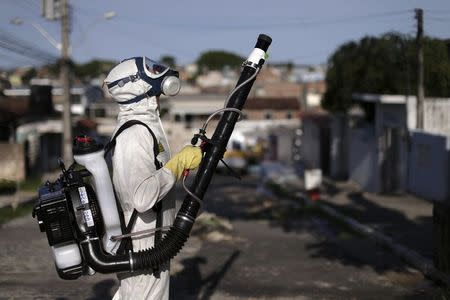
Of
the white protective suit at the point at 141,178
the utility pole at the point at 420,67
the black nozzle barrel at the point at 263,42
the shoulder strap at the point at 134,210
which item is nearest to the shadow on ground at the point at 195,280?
the white protective suit at the point at 141,178

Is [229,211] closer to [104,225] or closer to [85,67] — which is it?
[104,225]

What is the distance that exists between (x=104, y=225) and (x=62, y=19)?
2276 cm

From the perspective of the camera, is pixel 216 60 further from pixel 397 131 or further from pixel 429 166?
pixel 429 166

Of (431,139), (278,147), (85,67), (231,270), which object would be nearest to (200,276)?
(231,270)

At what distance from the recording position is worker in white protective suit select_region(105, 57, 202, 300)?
4027mm

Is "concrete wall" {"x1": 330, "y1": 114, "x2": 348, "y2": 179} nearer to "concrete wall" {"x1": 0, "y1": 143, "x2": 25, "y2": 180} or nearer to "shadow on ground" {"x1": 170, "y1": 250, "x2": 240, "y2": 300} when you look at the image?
"concrete wall" {"x1": 0, "y1": 143, "x2": 25, "y2": 180}

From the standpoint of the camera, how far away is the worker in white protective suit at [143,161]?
403 centimetres

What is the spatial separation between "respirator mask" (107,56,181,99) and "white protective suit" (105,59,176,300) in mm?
30

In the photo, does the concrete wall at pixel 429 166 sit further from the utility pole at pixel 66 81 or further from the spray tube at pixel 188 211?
the spray tube at pixel 188 211

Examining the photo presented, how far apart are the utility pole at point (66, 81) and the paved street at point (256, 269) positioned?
10860mm

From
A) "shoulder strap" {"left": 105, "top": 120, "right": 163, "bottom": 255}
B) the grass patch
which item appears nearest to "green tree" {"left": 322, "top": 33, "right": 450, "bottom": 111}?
the grass patch

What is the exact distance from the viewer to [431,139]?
17.9 metres

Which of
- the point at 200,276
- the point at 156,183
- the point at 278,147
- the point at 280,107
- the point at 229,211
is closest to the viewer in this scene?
the point at 156,183

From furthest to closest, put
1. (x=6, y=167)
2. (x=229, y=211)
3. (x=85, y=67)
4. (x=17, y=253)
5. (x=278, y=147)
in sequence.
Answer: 1. (x=85, y=67)
2. (x=278, y=147)
3. (x=6, y=167)
4. (x=229, y=211)
5. (x=17, y=253)
